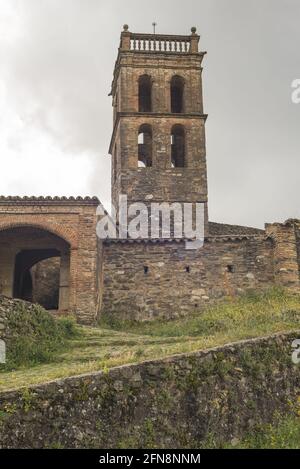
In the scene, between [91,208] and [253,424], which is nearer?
[253,424]

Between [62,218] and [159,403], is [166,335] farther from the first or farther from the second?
[159,403]

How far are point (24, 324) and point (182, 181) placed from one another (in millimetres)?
14873

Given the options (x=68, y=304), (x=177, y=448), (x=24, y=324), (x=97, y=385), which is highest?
(x=68, y=304)

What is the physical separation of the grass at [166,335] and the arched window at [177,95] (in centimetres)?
1225

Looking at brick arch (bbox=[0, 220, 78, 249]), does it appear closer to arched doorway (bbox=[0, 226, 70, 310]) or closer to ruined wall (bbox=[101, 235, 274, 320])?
arched doorway (bbox=[0, 226, 70, 310])

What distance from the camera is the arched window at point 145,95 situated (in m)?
27.1

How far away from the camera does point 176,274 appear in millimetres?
18844

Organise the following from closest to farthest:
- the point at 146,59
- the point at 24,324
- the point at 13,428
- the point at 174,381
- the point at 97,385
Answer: the point at 13,428
the point at 97,385
the point at 174,381
the point at 24,324
the point at 146,59

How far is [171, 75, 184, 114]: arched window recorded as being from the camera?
27031 mm

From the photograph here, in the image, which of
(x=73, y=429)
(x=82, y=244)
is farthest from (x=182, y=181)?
(x=73, y=429)

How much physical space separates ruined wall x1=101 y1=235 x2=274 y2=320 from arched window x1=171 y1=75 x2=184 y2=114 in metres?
10.2

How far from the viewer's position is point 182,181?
24.9 m

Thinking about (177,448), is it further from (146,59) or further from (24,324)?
(146,59)

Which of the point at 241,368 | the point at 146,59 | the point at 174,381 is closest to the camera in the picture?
the point at 174,381
